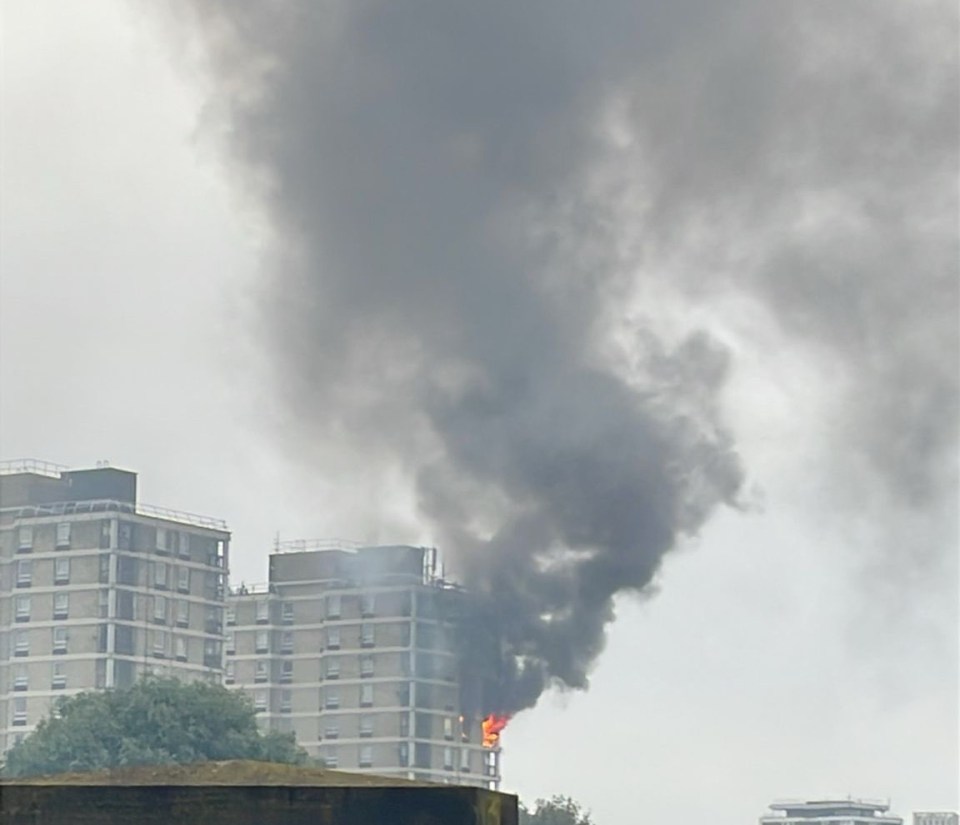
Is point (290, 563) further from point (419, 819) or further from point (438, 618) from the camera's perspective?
point (419, 819)

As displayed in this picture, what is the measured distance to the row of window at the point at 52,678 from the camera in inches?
6063

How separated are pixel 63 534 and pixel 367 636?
20.6 meters

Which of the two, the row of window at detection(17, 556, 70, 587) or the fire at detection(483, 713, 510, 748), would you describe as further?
→ the row of window at detection(17, 556, 70, 587)

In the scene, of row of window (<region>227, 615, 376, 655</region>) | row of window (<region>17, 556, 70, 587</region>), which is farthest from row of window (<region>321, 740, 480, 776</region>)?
row of window (<region>17, 556, 70, 587</region>)

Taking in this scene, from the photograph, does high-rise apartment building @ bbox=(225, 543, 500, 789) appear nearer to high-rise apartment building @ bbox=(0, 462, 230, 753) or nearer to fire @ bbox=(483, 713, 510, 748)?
high-rise apartment building @ bbox=(0, 462, 230, 753)

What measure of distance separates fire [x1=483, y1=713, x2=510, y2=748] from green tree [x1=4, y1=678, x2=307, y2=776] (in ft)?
25.6

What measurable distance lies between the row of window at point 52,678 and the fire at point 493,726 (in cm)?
5210

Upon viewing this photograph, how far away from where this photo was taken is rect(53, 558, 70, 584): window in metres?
154

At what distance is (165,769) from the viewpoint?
98.9 feet

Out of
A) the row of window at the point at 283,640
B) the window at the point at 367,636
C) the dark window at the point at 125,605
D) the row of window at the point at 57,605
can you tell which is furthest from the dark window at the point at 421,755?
the row of window at the point at 57,605

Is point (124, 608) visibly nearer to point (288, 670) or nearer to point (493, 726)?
point (288, 670)

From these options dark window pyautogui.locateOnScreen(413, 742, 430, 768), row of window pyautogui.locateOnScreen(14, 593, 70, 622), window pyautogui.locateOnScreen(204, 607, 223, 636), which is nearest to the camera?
row of window pyautogui.locateOnScreen(14, 593, 70, 622)

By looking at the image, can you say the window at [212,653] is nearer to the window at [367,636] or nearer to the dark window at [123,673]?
the dark window at [123,673]

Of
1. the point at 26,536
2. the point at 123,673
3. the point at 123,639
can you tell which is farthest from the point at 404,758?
the point at 26,536
